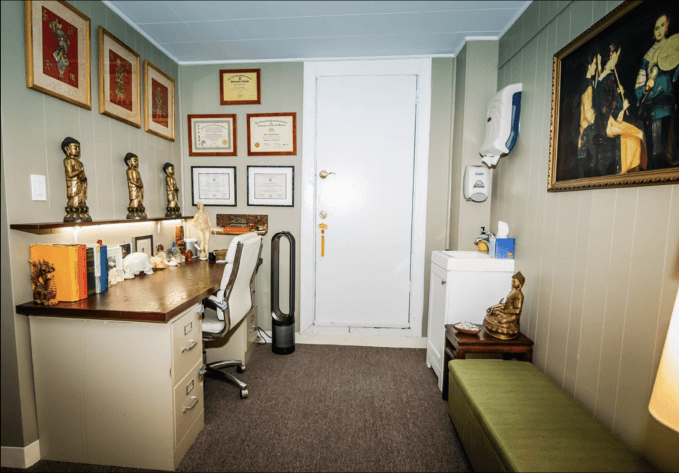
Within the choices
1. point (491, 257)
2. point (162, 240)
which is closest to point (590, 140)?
point (491, 257)

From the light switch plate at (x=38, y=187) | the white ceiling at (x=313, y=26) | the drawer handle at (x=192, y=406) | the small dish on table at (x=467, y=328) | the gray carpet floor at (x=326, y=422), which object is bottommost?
the gray carpet floor at (x=326, y=422)

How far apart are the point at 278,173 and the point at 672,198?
262 cm

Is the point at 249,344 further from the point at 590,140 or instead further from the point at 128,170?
the point at 590,140

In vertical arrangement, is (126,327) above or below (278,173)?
below

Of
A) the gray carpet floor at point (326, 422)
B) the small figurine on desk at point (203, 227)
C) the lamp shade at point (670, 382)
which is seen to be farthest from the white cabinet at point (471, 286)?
the small figurine on desk at point (203, 227)

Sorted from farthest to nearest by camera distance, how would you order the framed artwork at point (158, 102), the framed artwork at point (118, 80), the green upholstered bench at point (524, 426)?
the framed artwork at point (158, 102)
the framed artwork at point (118, 80)
the green upholstered bench at point (524, 426)

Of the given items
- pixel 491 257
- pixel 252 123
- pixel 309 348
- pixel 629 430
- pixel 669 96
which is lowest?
pixel 309 348

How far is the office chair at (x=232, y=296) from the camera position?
192cm

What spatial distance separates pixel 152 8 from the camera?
7.08 ft

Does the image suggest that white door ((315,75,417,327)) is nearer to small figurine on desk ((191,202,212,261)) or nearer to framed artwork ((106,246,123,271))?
small figurine on desk ((191,202,212,261))

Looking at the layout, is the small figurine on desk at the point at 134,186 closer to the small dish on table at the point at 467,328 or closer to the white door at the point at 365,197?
the white door at the point at 365,197

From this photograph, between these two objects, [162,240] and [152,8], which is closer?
[152,8]

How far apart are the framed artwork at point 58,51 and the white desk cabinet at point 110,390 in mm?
1213

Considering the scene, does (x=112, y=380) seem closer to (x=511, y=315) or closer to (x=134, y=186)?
(x=134, y=186)
